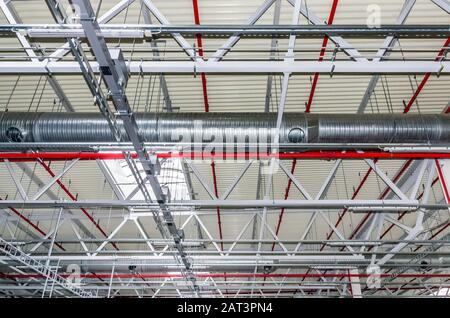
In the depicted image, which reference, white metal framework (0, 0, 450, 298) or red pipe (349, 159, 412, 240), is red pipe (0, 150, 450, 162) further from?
red pipe (349, 159, 412, 240)

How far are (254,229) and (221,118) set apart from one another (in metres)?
10.2

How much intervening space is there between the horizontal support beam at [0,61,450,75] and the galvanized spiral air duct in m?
1.51

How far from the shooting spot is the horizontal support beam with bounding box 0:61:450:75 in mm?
5078

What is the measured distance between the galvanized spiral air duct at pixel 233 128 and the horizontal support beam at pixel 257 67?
59.3 inches

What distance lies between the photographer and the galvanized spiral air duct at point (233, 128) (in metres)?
6.46

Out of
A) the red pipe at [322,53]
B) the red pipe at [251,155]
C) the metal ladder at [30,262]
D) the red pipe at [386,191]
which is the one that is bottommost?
the metal ladder at [30,262]

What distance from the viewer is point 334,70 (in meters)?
5.12

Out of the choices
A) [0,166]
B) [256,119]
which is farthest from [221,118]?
[0,166]

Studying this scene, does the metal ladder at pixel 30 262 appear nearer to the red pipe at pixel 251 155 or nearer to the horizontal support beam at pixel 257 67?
the red pipe at pixel 251 155

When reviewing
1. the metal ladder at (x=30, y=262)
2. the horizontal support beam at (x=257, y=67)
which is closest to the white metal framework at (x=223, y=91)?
the horizontal support beam at (x=257, y=67)

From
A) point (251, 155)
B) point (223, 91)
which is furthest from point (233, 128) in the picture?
point (223, 91)
